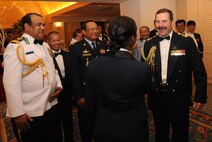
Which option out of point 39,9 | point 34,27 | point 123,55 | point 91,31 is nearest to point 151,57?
point 91,31

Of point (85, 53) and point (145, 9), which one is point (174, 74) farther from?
point (145, 9)

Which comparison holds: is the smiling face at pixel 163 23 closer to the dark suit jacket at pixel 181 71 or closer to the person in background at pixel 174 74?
the person in background at pixel 174 74

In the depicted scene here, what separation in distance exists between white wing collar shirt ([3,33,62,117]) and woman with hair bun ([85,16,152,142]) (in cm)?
68

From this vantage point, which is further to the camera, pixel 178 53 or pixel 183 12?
pixel 183 12

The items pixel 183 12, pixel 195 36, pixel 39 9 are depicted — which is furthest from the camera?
pixel 39 9

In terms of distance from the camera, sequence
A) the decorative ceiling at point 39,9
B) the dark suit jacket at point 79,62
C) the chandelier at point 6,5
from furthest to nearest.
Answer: the decorative ceiling at point 39,9, the chandelier at point 6,5, the dark suit jacket at point 79,62

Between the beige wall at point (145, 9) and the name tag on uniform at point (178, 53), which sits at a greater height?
the beige wall at point (145, 9)

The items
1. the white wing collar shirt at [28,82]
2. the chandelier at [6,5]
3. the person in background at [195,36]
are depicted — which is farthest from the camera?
the chandelier at [6,5]

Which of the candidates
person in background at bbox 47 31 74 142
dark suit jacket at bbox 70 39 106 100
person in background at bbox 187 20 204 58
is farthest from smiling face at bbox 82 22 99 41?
person in background at bbox 187 20 204 58

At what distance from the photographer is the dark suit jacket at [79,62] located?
2.60 m

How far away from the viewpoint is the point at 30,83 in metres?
1.99

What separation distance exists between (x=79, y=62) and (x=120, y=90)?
128cm

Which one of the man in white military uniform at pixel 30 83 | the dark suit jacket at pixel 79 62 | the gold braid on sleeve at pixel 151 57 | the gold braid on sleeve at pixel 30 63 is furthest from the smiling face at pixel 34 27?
the gold braid on sleeve at pixel 151 57

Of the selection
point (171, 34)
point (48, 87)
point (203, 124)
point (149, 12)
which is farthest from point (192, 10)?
point (48, 87)
